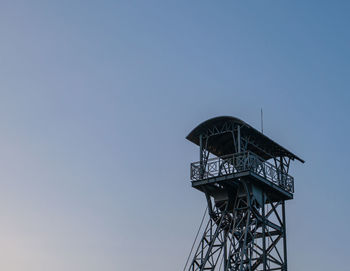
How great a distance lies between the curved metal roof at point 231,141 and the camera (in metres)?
53.7

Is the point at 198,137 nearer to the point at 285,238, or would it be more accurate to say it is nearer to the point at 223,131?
the point at 223,131

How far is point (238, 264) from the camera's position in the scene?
50969 millimetres

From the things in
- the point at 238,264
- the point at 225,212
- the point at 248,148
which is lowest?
the point at 238,264

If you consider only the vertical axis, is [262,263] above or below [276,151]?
below

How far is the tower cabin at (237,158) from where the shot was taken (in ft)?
170

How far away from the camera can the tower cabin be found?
5178cm

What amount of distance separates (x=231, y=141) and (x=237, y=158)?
364 cm

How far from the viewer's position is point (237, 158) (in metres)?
51.9

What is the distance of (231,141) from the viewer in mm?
55375

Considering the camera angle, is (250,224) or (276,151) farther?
(276,151)

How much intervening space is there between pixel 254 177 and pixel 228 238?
4197 mm

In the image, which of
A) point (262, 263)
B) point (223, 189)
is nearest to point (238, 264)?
point (262, 263)

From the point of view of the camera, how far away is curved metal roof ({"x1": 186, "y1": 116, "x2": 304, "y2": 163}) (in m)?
53.7

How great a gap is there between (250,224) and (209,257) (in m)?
3.18
